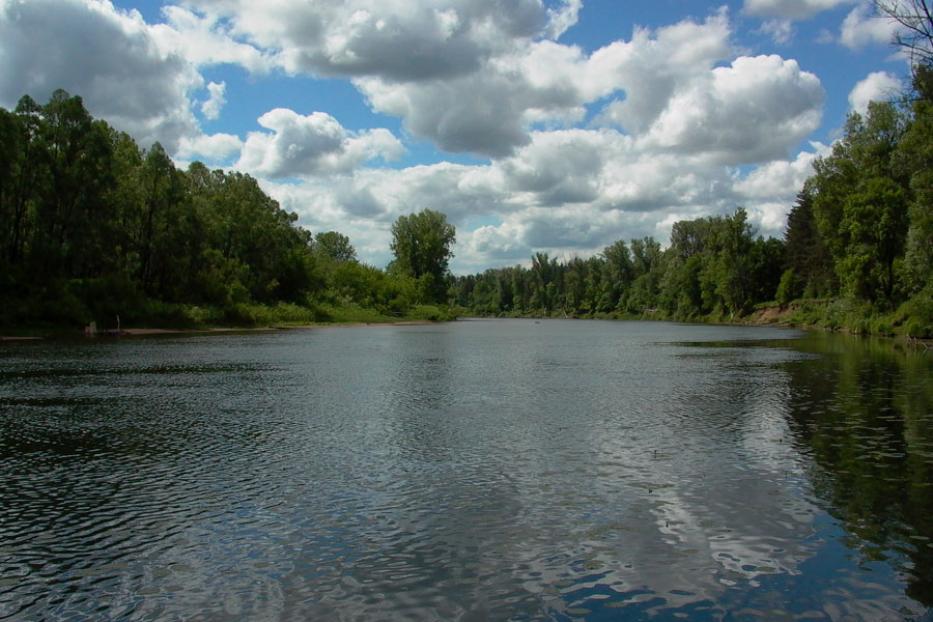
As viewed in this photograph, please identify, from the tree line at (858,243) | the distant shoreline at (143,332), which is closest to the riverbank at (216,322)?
the distant shoreline at (143,332)

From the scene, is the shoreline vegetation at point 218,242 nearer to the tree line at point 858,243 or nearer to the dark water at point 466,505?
the tree line at point 858,243

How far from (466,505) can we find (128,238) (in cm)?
8287

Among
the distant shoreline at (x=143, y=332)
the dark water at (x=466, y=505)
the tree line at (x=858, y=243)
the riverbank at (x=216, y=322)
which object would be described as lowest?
the dark water at (x=466, y=505)

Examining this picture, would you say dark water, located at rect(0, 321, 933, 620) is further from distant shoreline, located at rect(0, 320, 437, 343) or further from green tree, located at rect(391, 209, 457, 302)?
green tree, located at rect(391, 209, 457, 302)

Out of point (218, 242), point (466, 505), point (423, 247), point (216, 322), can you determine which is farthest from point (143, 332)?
point (423, 247)

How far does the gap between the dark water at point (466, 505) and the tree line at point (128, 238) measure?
154 ft

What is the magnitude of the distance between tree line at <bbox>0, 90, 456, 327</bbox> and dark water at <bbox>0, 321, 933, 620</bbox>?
1847 inches

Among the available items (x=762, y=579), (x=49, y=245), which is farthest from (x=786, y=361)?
(x=49, y=245)

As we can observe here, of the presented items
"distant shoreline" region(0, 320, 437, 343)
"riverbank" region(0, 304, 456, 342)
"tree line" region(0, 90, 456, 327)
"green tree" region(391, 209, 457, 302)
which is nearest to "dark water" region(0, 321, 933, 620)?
"distant shoreline" region(0, 320, 437, 343)

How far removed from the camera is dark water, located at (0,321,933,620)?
8.80 meters

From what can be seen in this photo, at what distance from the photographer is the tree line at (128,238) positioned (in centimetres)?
6812

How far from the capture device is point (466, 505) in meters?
12.5

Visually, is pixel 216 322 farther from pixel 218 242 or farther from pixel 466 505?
pixel 466 505

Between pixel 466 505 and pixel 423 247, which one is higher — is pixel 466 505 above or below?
→ below
